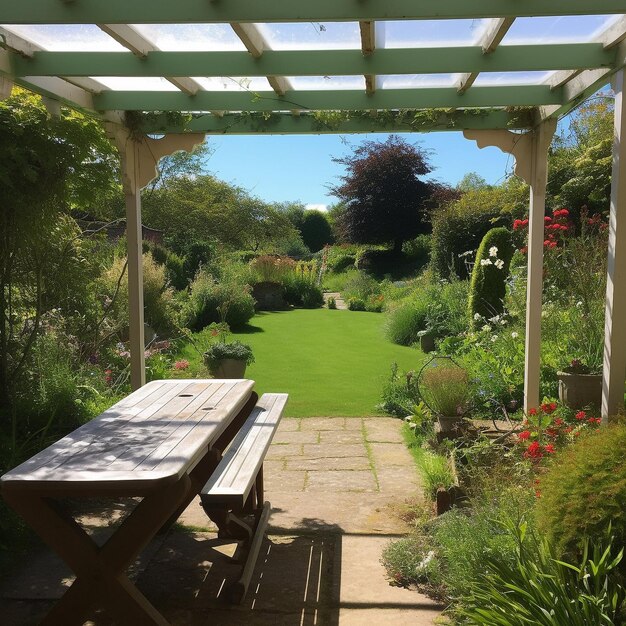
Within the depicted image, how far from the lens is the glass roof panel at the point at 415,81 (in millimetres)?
4289

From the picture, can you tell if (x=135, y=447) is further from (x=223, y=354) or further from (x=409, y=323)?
(x=409, y=323)

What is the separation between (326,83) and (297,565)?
117 inches

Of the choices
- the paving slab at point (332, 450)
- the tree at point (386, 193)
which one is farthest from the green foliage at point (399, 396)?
the tree at point (386, 193)

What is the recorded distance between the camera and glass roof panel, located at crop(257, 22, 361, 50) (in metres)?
3.37

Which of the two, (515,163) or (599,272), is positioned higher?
(515,163)

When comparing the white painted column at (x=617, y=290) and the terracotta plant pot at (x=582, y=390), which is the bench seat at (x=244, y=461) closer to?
the white painted column at (x=617, y=290)

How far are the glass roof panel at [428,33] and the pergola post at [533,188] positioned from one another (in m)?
1.40

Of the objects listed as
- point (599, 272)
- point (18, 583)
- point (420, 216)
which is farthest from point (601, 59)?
point (420, 216)

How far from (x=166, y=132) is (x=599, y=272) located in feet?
12.7

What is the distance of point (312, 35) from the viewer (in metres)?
3.48

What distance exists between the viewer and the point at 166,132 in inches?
197

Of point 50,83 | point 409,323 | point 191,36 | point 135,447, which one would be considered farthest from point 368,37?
point 409,323

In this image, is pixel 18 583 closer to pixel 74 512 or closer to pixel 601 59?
pixel 74 512

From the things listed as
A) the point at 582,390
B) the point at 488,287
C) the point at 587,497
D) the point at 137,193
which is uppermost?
the point at 137,193
